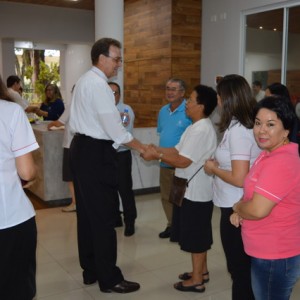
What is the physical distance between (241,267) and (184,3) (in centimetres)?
594

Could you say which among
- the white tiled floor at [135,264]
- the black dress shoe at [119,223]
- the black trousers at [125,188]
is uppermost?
the black trousers at [125,188]

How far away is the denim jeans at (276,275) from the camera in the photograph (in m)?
1.67

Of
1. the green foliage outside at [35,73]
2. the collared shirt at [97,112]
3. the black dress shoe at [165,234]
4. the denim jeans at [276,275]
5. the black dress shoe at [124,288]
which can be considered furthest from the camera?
the green foliage outside at [35,73]

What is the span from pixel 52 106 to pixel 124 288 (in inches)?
189

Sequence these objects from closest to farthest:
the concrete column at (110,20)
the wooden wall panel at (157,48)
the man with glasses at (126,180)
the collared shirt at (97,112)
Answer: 1. the collared shirt at (97,112)
2. the man with glasses at (126,180)
3. the concrete column at (110,20)
4. the wooden wall panel at (157,48)

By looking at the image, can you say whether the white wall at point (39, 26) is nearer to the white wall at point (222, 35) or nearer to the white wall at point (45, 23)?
the white wall at point (45, 23)

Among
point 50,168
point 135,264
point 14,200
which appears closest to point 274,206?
point 14,200

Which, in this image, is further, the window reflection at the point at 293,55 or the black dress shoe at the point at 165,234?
the window reflection at the point at 293,55

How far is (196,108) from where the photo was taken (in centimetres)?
285

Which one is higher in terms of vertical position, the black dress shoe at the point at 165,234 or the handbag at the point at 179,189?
the handbag at the point at 179,189

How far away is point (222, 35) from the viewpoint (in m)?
6.93

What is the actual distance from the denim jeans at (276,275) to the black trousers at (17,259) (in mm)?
998

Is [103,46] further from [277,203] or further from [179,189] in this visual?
[277,203]

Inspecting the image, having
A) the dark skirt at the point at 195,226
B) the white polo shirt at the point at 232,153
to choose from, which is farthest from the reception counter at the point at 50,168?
the white polo shirt at the point at 232,153
